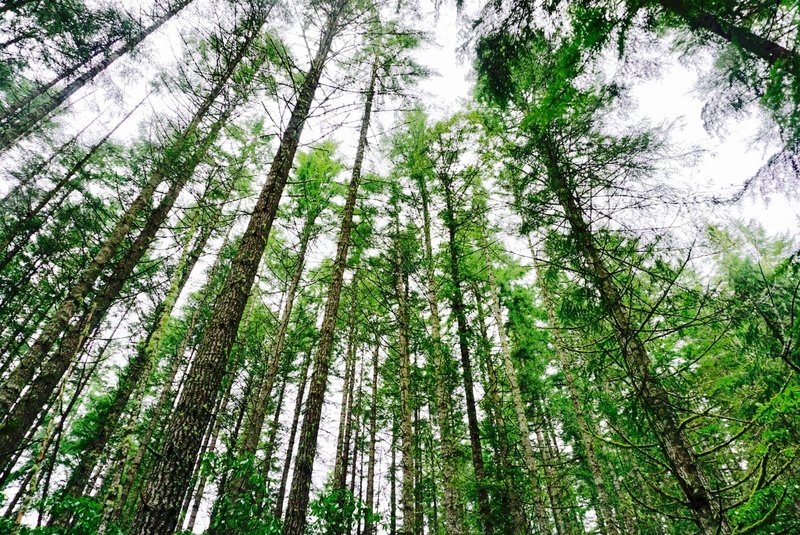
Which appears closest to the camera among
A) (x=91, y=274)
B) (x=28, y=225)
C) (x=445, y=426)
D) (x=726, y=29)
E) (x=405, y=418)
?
(x=726, y=29)

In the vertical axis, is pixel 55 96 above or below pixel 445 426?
above

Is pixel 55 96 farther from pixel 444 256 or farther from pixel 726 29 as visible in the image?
pixel 726 29

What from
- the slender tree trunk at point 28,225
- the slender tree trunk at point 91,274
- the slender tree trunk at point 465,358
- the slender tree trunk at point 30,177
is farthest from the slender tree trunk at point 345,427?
the slender tree trunk at point 30,177

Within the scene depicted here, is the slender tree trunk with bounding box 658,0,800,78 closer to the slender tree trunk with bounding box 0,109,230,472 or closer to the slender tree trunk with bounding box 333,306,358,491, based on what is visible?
the slender tree trunk with bounding box 0,109,230,472

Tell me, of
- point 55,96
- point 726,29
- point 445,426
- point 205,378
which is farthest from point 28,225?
point 726,29

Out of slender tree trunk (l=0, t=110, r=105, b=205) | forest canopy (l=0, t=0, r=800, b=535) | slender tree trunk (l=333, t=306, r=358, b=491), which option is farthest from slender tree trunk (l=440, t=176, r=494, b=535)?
slender tree trunk (l=0, t=110, r=105, b=205)

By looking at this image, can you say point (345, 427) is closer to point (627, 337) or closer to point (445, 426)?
point (445, 426)

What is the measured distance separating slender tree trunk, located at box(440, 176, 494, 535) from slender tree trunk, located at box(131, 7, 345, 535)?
5.86m

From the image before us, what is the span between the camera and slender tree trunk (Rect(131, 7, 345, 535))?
122 inches

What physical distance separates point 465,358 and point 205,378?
22.4ft

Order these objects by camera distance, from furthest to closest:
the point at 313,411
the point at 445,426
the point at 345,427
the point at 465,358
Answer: the point at 345,427, the point at 465,358, the point at 445,426, the point at 313,411

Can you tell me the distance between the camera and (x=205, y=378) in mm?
3723

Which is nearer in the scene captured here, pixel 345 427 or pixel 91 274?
pixel 91 274

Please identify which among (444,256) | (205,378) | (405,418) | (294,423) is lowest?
(205,378)
